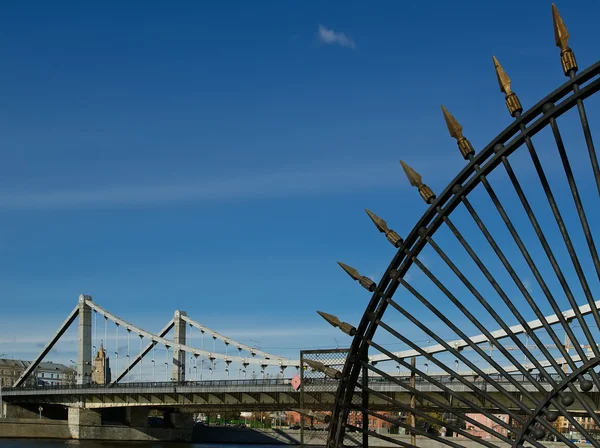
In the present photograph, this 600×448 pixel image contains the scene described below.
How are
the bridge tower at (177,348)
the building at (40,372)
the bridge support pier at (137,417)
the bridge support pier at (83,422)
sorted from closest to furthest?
the bridge support pier at (83,422) < the bridge support pier at (137,417) < the bridge tower at (177,348) < the building at (40,372)

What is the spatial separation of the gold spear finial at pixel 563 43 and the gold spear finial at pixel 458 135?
94 centimetres

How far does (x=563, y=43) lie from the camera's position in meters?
6.00

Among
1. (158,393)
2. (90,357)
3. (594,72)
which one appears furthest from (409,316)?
(90,357)

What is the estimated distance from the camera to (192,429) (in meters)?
73.4

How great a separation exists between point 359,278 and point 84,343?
247 ft

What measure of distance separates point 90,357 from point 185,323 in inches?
395

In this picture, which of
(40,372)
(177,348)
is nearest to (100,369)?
(40,372)

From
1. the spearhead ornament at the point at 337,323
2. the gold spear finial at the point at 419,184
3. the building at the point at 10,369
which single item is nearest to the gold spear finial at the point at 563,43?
the gold spear finial at the point at 419,184

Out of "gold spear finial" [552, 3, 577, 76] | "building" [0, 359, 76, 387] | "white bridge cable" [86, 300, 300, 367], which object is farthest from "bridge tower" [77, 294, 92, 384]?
"gold spear finial" [552, 3, 577, 76]

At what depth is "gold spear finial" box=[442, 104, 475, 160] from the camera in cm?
662

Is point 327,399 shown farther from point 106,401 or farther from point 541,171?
point 106,401

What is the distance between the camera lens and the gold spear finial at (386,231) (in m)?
7.38

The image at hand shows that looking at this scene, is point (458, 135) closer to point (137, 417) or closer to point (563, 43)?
point (563, 43)

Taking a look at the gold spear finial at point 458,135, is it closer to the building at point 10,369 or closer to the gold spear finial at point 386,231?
the gold spear finial at point 386,231
